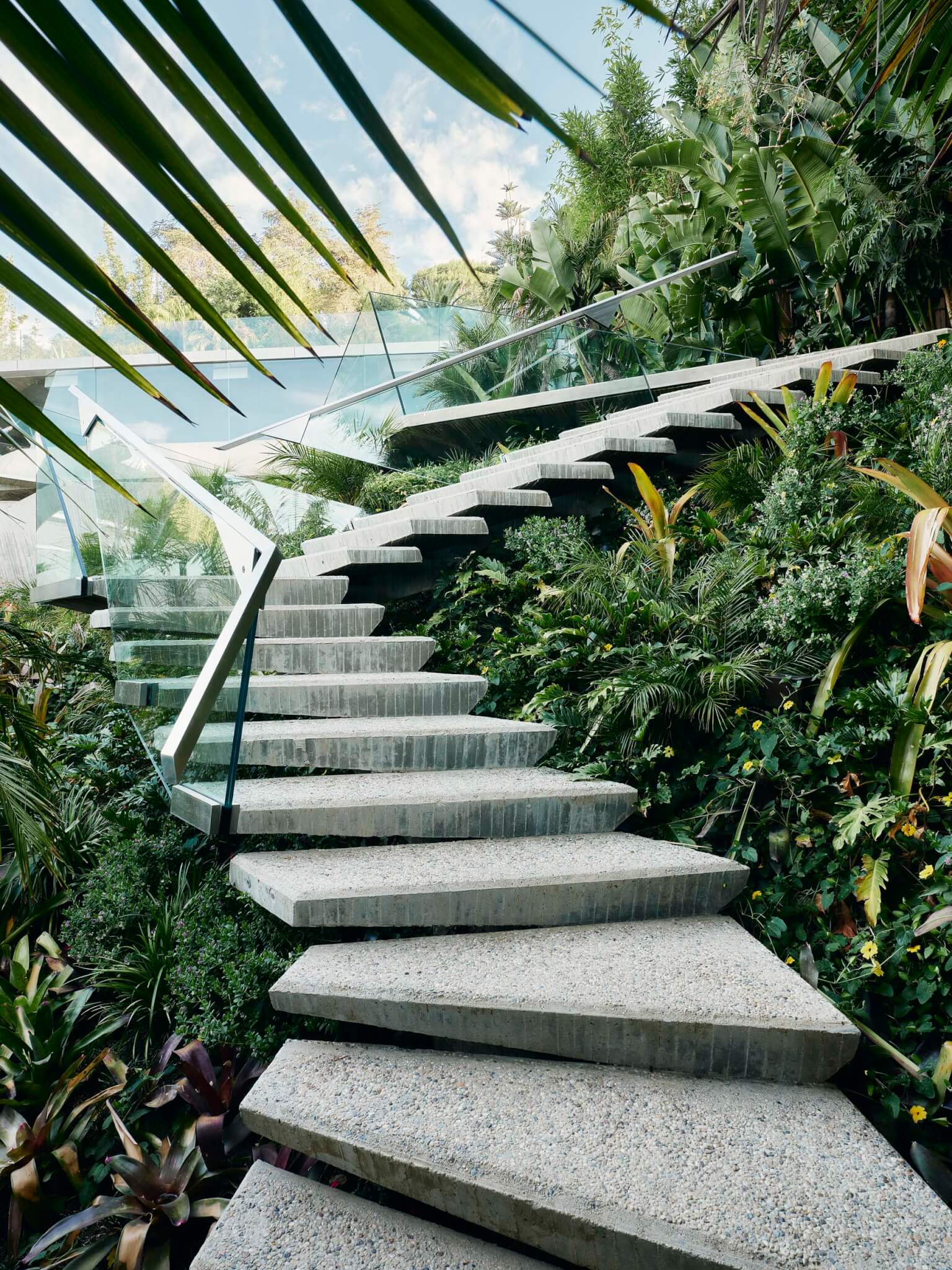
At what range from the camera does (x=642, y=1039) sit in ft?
5.45

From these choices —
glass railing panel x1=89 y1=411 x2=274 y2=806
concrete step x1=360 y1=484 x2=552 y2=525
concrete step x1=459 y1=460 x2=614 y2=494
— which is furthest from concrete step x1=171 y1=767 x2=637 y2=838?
concrete step x1=459 y1=460 x2=614 y2=494

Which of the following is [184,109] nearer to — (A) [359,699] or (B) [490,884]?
(B) [490,884]

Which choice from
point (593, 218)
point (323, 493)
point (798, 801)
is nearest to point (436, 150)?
point (593, 218)

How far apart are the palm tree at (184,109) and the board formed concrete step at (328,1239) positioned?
159cm

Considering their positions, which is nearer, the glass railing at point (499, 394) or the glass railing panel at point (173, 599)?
the glass railing panel at point (173, 599)

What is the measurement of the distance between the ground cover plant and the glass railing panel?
1207mm

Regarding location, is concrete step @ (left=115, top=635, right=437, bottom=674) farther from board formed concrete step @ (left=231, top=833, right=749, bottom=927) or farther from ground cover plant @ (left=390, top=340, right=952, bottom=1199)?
board formed concrete step @ (left=231, top=833, right=749, bottom=927)

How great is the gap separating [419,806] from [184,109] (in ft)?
6.75

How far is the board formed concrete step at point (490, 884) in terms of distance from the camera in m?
1.95

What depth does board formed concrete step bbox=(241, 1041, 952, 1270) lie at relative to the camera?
128cm

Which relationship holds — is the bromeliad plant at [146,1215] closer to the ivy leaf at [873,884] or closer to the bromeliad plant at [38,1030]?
the bromeliad plant at [38,1030]

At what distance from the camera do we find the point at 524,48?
33 cm

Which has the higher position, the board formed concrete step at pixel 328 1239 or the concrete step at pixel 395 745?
the concrete step at pixel 395 745

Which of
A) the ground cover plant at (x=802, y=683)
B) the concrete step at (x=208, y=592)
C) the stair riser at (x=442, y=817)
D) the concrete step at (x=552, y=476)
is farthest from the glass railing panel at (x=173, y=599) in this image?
the concrete step at (x=552, y=476)
